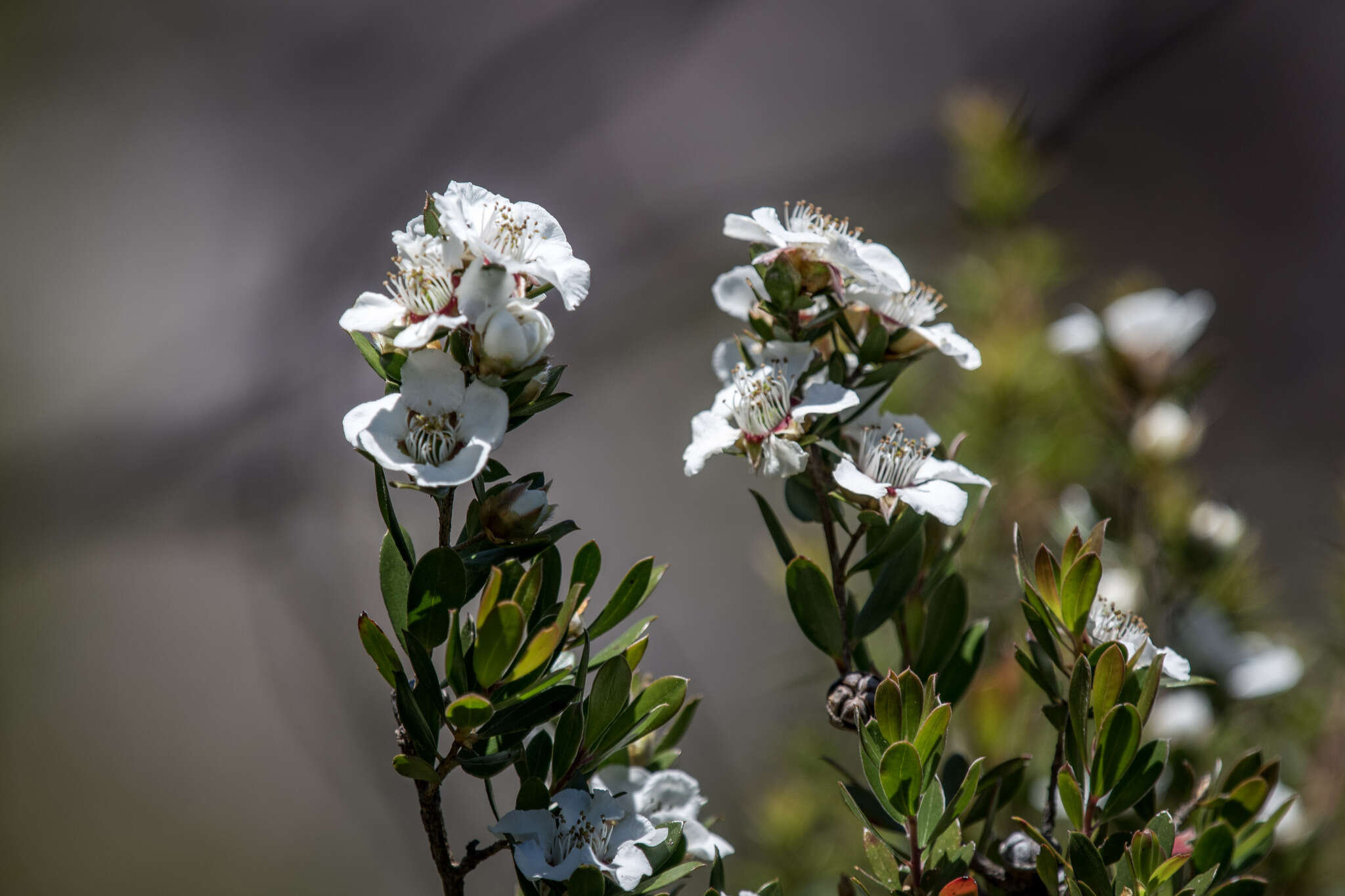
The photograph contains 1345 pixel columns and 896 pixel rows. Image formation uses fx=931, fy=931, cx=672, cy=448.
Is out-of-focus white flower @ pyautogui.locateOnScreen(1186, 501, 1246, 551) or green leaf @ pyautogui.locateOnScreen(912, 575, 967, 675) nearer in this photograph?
green leaf @ pyautogui.locateOnScreen(912, 575, 967, 675)


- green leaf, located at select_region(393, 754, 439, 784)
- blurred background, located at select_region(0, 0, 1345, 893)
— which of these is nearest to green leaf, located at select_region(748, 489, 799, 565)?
green leaf, located at select_region(393, 754, 439, 784)

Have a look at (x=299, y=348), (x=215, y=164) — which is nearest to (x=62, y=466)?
(x=299, y=348)

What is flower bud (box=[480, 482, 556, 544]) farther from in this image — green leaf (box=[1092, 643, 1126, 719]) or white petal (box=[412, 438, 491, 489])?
green leaf (box=[1092, 643, 1126, 719])

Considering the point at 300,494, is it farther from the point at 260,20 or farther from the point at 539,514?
the point at 539,514

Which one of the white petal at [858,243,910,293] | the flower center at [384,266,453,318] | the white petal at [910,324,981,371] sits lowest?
the flower center at [384,266,453,318]

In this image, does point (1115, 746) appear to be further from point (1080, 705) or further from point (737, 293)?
point (737, 293)

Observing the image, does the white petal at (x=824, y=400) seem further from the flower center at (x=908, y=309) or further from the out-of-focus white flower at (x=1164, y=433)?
the out-of-focus white flower at (x=1164, y=433)

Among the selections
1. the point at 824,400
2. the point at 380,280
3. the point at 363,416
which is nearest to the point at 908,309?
the point at 824,400
